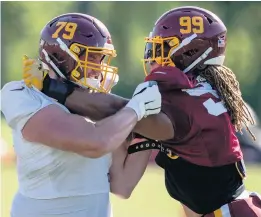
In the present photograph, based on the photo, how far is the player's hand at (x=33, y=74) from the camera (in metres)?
3.12

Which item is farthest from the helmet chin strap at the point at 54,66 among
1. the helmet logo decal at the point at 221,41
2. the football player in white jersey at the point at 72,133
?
the helmet logo decal at the point at 221,41

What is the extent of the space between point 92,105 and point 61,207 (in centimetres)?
44

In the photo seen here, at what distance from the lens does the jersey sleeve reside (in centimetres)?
298

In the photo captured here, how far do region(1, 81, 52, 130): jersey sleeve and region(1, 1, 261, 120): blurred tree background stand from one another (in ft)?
54.6

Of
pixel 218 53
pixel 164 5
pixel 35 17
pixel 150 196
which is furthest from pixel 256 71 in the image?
pixel 218 53

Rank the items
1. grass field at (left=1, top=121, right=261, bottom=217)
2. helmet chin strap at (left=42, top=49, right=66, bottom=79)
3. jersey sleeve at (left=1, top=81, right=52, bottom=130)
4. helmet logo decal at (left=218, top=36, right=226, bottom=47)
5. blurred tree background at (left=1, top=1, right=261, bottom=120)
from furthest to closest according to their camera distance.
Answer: blurred tree background at (left=1, top=1, right=261, bottom=120), grass field at (left=1, top=121, right=261, bottom=217), helmet logo decal at (left=218, top=36, right=226, bottom=47), helmet chin strap at (left=42, top=49, right=66, bottom=79), jersey sleeve at (left=1, top=81, right=52, bottom=130)

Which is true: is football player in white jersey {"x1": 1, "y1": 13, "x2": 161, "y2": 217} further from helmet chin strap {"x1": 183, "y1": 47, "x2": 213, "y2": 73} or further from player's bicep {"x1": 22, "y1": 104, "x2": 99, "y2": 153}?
helmet chin strap {"x1": 183, "y1": 47, "x2": 213, "y2": 73}

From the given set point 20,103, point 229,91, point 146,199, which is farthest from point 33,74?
point 146,199

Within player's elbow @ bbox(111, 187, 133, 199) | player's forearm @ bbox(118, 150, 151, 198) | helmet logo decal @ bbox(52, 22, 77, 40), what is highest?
helmet logo decal @ bbox(52, 22, 77, 40)

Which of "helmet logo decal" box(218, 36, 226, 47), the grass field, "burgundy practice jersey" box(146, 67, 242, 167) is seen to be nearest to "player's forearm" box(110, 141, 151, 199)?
"burgundy practice jersey" box(146, 67, 242, 167)

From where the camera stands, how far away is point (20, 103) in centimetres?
301

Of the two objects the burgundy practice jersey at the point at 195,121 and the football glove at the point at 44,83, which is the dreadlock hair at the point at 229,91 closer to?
the burgundy practice jersey at the point at 195,121

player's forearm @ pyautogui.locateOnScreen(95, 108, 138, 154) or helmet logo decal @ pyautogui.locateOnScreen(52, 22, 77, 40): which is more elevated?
helmet logo decal @ pyautogui.locateOnScreen(52, 22, 77, 40)

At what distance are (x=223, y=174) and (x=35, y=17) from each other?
21504 mm
